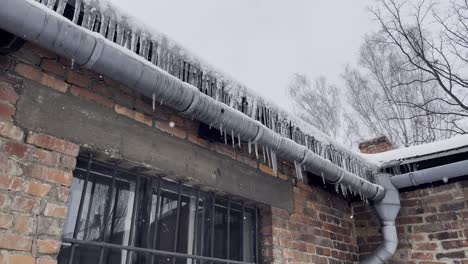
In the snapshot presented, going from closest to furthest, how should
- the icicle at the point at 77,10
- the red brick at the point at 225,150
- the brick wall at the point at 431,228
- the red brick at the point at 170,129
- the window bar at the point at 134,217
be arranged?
1. the icicle at the point at 77,10
2. the window bar at the point at 134,217
3. the red brick at the point at 170,129
4. the red brick at the point at 225,150
5. the brick wall at the point at 431,228

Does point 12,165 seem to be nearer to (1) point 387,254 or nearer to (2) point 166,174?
(2) point 166,174

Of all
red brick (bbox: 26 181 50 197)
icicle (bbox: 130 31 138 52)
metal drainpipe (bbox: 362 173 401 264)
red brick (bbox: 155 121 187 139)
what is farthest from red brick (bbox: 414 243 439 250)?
red brick (bbox: 26 181 50 197)

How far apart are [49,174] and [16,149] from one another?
18 cm

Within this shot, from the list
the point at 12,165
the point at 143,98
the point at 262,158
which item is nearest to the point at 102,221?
the point at 12,165

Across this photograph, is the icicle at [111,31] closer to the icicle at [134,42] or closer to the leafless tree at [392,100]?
the icicle at [134,42]

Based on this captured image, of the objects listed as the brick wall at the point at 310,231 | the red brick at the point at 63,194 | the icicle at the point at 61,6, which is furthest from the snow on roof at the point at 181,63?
the red brick at the point at 63,194

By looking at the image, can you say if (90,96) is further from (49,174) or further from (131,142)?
(49,174)

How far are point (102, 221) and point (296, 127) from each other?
151 cm

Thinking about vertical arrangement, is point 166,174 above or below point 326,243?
above

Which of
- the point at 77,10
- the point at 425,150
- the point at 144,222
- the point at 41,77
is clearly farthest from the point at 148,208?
the point at 425,150

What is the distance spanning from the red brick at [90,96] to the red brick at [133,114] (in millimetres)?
54

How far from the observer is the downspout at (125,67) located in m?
1.43

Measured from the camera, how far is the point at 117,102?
6.90ft

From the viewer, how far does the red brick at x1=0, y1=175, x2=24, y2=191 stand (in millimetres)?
1559
